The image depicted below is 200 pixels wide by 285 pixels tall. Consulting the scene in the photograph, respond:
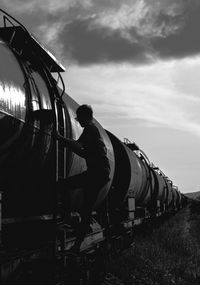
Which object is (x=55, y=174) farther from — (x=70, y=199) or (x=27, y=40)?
(x=27, y=40)

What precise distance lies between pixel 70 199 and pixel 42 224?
772 mm

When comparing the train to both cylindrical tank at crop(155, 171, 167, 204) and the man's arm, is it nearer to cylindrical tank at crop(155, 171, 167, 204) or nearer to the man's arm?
the man's arm

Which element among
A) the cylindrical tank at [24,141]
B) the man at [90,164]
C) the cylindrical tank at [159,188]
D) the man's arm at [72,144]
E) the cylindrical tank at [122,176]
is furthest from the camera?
the cylindrical tank at [159,188]

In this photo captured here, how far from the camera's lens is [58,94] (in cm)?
693

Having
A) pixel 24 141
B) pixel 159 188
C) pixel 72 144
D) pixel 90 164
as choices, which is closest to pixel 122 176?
pixel 90 164

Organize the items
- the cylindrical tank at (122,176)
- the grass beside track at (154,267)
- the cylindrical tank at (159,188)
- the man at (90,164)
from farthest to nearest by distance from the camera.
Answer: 1. the cylindrical tank at (159,188)
2. the cylindrical tank at (122,176)
3. the grass beside track at (154,267)
4. the man at (90,164)

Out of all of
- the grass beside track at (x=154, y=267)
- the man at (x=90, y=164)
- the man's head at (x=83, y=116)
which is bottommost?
the grass beside track at (x=154, y=267)

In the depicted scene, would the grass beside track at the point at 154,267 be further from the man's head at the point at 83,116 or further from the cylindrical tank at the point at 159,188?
the cylindrical tank at the point at 159,188

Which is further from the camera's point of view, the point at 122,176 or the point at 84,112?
the point at 122,176

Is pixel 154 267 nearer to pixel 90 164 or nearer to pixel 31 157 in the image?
pixel 90 164

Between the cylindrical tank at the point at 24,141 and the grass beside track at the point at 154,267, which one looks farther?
the grass beside track at the point at 154,267

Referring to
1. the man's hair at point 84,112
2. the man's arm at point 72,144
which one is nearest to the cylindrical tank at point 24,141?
the man's arm at point 72,144

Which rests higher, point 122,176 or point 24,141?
point 122,176

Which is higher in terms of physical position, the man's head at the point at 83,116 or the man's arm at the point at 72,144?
the man's head at the point at 83,116
